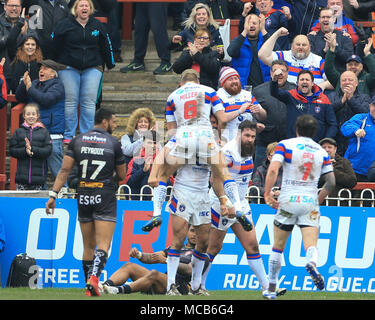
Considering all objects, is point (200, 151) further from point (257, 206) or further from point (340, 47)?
point (340, 47)

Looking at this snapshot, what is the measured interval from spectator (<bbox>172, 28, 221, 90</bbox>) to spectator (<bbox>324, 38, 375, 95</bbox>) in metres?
1.85

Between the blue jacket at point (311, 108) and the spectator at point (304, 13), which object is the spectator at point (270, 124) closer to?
the blue jacket at point (311, 108)

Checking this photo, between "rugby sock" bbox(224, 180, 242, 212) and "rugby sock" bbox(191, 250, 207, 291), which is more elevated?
"rugby sock" bbox(224, 180, 242, 212)

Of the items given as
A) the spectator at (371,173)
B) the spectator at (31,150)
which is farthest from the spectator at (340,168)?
the spectator at (31,150)

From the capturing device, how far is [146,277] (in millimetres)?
13703

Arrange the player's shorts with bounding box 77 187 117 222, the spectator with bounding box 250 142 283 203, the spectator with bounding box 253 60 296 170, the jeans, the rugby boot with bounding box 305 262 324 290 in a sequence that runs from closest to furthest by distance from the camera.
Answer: the rugby boot with bounding box 305 262 324 290 → the player's shorts with bounding box 77 187 117 222 → the spectator with bounding box 250 142 283 203 → the spectator with bounding box 253 60 296 170 → the jeans

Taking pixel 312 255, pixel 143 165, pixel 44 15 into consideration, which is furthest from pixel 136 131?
pixel 312 255

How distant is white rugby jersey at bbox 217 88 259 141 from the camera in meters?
14.9

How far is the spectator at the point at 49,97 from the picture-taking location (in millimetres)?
16812

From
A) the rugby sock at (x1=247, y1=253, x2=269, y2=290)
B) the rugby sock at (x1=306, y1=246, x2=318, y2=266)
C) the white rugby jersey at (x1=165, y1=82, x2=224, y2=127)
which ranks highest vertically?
the white rugby jersey at (x1=165, y1=82, x2=224, y2=127)

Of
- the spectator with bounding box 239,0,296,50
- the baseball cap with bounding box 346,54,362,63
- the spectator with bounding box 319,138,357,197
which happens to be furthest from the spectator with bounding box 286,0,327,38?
the spectator with bounding box 319,138,357,197

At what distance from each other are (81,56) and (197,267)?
5.79 metres

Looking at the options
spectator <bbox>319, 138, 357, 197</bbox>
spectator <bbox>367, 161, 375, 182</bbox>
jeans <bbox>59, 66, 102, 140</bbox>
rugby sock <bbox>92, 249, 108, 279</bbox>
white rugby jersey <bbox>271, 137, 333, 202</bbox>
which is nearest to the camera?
white rugby jersey <bbox>271, 137, 333, 202</bbox>

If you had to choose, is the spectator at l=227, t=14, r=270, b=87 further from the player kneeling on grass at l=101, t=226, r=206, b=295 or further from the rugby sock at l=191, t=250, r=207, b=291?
the rugby sock at l=191, t=250, r=207, b=291
